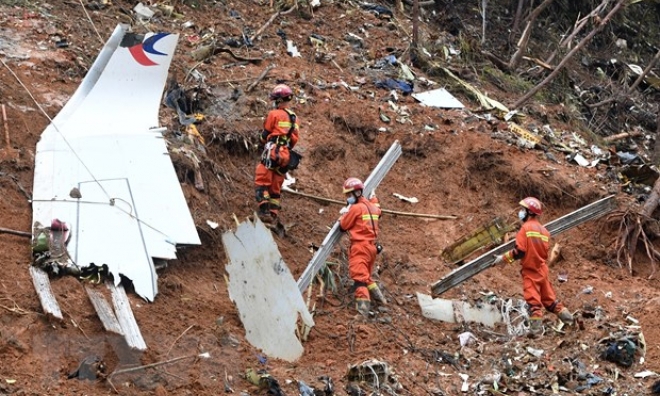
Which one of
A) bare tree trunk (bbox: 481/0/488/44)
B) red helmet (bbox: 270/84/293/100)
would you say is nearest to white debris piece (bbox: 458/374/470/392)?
red helmet (bbox: 270/84/293/100)

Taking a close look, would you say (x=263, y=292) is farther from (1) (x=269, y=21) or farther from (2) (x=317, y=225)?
(1) (x=269, y=21)

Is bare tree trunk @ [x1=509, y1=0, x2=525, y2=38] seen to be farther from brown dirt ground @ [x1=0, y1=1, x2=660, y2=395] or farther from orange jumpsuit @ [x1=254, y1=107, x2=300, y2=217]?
orange jumpsuit @ [x1=254, y1=107, x2=300, y2=217]

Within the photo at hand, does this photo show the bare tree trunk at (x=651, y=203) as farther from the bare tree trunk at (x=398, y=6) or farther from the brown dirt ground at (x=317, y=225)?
the bare tree trunk at (x=398, y=6)

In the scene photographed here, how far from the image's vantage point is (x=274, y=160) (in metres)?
10.3

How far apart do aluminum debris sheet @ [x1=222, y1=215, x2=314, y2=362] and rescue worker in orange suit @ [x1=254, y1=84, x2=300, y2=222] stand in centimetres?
107

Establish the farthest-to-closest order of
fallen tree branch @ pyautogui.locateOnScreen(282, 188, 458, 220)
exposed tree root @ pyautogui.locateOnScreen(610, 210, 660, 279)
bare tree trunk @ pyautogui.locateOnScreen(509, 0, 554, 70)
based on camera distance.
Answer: bare tree trunk @ pyautogui.locateOnScreen(509, 0, 554, 70) → exposed tree root @ pyautogui.locateOnScreen(610, 210, 660, 279) → fallen tree branch @ pyautogui.locateOnScreen(282, 188, 458, 220)

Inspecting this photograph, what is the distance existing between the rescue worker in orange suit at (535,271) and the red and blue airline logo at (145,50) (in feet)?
14.2

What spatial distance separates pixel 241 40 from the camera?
1397cm

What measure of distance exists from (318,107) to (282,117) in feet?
8.76

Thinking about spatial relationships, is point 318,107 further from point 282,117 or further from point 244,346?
point 244,346

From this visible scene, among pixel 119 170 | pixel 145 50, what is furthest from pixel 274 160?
pixel 145 50

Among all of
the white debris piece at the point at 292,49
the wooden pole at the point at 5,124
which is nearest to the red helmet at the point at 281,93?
the wooden pole at the point at 5,124

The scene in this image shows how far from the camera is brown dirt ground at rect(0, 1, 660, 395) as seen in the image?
7.69m

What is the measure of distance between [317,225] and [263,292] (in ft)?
7.78
